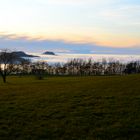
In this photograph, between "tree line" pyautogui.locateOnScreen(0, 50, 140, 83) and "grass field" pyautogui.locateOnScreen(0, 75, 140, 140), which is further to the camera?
"tree line" pyautogui.locateOnScreen(0, 50, 140, 83)

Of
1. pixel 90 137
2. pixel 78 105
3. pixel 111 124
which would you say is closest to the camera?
pixel 90 137

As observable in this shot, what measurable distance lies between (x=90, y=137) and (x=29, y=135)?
2355 mm

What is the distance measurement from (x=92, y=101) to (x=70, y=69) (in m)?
121

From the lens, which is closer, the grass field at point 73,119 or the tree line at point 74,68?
the grass field at point 73,119

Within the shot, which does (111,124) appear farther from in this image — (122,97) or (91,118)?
(122,97)

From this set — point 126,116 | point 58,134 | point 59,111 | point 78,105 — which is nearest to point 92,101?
point 78,105

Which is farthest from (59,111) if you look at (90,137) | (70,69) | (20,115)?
(70,69)

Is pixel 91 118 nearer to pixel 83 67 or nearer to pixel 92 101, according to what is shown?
pixel 92 101

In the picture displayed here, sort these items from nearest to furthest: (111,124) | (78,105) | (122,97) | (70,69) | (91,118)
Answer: (111,124) < (91,118) < (78,105) < (122,97) < (70,69)

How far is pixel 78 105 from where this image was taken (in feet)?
68.3

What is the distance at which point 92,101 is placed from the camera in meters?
22.0

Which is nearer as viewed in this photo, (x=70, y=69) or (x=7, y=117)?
(x=7, y=117)

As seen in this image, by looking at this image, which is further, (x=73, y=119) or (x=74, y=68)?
(x=74, y=68)

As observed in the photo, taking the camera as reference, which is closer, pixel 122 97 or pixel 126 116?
pixel 126 116
